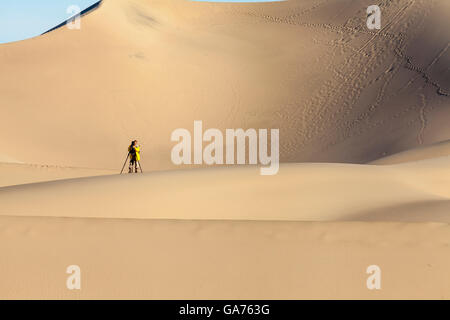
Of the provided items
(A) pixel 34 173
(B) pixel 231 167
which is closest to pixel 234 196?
(B) pixel 231 167

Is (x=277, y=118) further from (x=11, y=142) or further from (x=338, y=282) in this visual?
(x=338, y=282)

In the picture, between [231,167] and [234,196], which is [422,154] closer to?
[231,167]

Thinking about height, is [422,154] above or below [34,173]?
above

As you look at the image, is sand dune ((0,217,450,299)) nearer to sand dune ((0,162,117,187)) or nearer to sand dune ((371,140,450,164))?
sand dune ((0,162,117,187))

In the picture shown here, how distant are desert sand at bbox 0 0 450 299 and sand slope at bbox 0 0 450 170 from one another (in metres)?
0.10

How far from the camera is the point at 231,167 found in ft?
40.6

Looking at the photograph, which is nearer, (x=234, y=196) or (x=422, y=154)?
(x=234, y=196)

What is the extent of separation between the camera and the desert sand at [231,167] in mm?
5449

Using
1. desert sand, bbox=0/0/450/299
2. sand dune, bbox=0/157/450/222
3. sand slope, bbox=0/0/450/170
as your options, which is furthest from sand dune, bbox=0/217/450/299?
sand slope, bbox=0/0/450/170

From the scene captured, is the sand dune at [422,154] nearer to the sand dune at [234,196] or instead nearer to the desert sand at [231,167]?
the desert sand at [231,167]

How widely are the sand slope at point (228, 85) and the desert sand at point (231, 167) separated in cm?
10

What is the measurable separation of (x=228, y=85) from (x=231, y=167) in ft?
64.0
